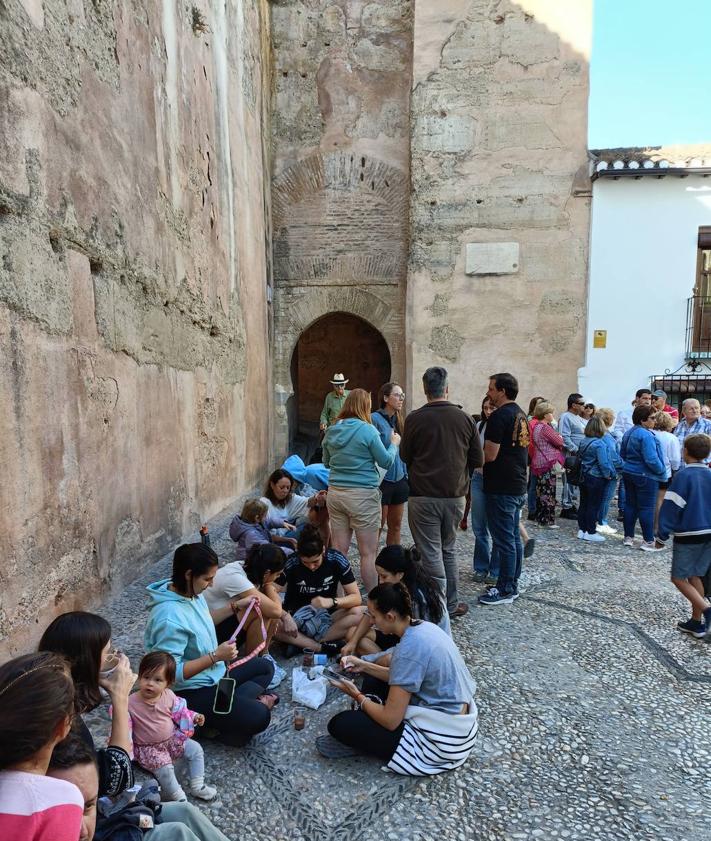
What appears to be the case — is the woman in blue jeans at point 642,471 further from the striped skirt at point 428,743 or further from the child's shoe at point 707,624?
the striped skirt at point 428,743

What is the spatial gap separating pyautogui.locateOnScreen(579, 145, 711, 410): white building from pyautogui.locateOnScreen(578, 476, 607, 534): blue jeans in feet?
12.6

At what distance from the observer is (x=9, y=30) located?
8.62 ft

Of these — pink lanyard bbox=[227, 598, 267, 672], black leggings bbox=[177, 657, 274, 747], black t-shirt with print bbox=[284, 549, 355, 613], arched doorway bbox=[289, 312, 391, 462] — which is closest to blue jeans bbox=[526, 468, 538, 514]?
black t-shirt with print bbox=[284, 549, 355, 613]

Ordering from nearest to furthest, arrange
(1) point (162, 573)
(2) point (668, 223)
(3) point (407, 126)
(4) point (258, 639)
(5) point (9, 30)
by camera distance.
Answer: (5) point (9, 30) < (4) point (258, 639) < (1) point (162, 573) < (2) point (668, 223) < (3) point (407, 126)

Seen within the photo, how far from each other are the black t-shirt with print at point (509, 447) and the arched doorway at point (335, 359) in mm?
10430

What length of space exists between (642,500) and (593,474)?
1.72 feet

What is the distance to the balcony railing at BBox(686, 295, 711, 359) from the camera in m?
9.48

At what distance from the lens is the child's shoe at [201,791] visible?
2307 mm

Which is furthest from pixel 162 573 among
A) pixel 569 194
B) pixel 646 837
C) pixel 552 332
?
pixel 569 194

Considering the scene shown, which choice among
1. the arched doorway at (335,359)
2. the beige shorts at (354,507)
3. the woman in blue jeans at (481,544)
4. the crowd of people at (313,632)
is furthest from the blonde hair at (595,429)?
the arched doorway at (335,359)

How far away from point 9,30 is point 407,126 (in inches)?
335

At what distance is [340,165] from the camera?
1020 cm

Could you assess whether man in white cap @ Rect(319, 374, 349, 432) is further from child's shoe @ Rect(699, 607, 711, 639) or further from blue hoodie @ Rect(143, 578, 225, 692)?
blue hoodie @ Rect(143, 578, 225, 692)

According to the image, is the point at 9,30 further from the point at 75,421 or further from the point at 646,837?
the point at 646,837
